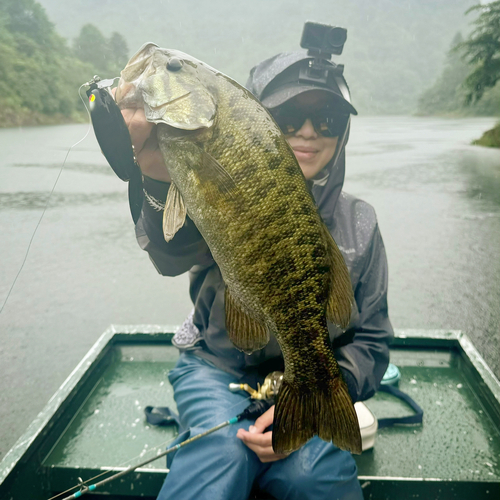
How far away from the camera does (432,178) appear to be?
439 inches

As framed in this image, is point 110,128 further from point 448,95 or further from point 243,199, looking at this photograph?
point 448,95

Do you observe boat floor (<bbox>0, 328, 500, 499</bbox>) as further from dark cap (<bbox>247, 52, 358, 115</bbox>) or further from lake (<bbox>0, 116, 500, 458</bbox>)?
dark cap (<bbox>247, 52, 358, 115</bbox>)

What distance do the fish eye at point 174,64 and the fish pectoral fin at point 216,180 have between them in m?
0.25

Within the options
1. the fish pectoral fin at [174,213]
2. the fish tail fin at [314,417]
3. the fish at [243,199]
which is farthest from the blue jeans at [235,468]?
the fish pectoral fin at [174,213]

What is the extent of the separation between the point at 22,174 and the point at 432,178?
11.7 m

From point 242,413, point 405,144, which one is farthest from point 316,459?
point 405,144

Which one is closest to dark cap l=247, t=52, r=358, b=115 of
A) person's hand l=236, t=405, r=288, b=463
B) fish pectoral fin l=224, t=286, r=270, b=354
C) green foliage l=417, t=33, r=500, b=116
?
fish pectoral fin l=224, t=286, r=270, b=354

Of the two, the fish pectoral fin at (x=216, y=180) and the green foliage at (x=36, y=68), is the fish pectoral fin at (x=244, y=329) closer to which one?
the fish pectoral fin at (x=216, y=180)

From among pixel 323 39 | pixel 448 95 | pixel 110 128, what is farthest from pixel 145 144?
pixel 448 95

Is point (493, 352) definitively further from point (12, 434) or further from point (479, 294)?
point (12, 434)

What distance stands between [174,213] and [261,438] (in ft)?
3.21

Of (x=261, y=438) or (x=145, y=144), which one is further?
(x=261, y=438)

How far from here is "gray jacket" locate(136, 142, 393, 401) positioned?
1645 mm

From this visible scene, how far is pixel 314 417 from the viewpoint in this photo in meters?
1.19
